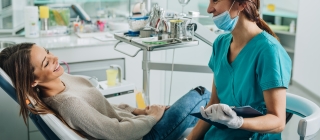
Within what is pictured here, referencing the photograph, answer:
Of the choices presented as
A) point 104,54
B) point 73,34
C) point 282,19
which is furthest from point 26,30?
point 282,19

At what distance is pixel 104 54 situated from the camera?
99.2 inches

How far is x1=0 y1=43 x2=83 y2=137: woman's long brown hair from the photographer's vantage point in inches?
57.5

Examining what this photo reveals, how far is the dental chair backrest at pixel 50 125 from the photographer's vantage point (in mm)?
1359

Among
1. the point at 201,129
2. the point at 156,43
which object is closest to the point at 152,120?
the point at 201,129

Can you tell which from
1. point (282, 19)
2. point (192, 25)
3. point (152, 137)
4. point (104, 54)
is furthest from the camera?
point (282, 19)

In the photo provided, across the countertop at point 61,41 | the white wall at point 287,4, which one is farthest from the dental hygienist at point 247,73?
the white wall at point 287,4

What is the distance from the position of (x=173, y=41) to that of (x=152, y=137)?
1.43 feet

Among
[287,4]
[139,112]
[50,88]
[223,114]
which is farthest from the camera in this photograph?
[287,4]

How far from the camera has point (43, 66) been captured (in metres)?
1.53

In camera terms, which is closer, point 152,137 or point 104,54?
point 152,137

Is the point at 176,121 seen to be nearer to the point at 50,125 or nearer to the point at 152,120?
→ the point at 152,120

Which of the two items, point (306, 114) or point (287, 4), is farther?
point (287, 4)

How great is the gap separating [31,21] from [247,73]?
167cm

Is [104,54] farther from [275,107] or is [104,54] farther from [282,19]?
[282,19]
